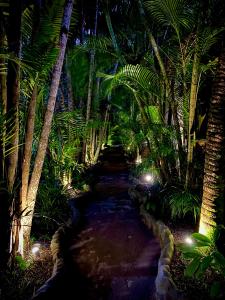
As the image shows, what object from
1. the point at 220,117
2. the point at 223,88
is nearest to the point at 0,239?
the point at 220,117

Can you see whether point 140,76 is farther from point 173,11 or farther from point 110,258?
point 110,258

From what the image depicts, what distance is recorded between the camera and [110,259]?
4.45 m

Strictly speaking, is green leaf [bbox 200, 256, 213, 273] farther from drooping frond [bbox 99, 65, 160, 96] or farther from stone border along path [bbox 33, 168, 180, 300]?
drooping frond [bbox 99, 65, 160, 96]

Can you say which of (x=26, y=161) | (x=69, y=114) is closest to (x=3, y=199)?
(x=26, y=161)

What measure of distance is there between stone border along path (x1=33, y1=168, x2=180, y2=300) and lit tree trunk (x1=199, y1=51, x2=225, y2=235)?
985mm

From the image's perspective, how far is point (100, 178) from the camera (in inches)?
459

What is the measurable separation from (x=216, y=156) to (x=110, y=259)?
247cm

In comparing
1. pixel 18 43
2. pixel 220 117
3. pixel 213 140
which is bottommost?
pixel 213 140

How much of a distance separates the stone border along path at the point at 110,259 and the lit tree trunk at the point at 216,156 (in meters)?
0.99

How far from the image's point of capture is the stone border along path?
3.49m

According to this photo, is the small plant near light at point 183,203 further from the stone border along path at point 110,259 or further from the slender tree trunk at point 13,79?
the slender tree trunk at point 13,79

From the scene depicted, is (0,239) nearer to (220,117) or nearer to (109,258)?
(109,258)

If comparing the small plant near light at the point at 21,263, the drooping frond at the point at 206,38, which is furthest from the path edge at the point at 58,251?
the drooping frond at the point at 206,38

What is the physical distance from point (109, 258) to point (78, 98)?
30.3ft
